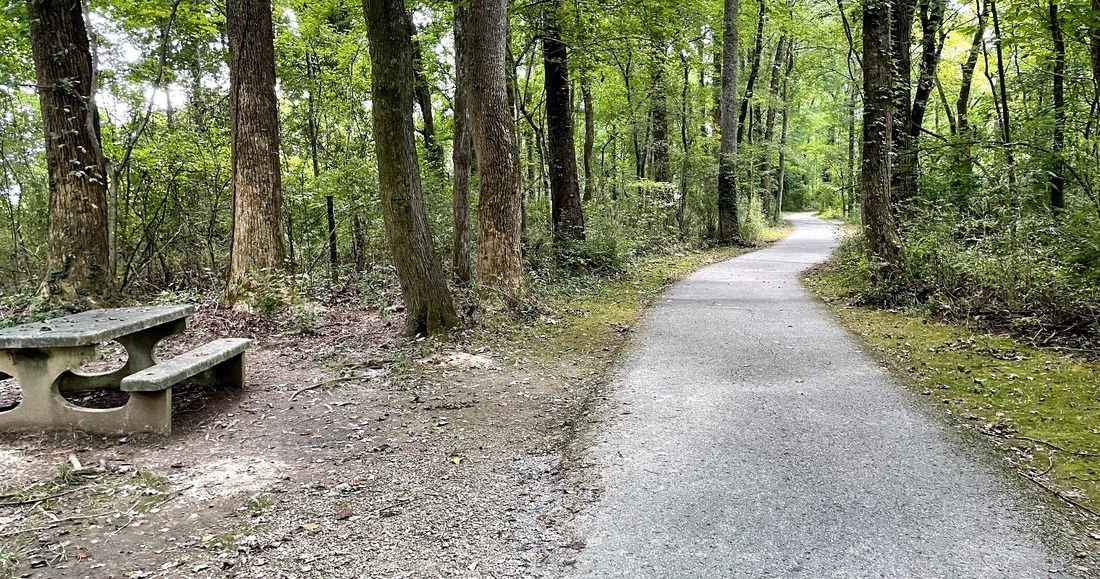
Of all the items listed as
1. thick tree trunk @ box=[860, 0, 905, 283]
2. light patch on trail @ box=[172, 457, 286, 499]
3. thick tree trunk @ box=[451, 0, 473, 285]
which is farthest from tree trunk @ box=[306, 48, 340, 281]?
thick tree trunk @ box=[860, 0, 905, 283]

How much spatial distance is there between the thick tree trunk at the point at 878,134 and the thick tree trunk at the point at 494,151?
17.1 ft

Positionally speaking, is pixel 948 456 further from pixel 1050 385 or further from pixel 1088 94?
pixel 1088 94

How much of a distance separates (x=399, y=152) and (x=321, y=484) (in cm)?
373

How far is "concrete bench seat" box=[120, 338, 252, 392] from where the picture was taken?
3932 millimetres

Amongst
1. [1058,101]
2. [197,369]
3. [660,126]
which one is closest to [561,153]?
[1058,101]

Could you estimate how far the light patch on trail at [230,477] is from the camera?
11.2 feet

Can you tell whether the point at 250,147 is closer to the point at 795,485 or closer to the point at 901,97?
the point at 795,485

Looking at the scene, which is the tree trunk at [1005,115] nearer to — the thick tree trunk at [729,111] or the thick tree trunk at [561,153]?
the thick tree trunk at [561,153]

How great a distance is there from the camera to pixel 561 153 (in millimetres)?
12414

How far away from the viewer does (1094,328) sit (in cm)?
579

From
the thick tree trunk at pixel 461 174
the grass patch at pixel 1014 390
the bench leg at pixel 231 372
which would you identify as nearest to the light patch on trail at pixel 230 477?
the bench leg at pixel 231 372

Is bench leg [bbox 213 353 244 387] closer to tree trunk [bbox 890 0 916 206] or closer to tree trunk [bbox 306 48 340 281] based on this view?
tree trunk [bbox 306 48 340 281]

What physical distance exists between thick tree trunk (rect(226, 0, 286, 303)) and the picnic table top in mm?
2788

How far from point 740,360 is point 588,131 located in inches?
555
